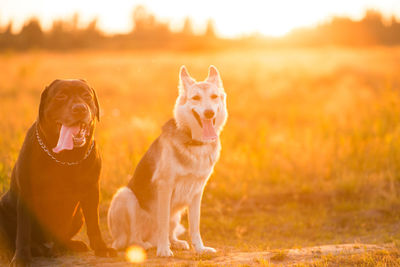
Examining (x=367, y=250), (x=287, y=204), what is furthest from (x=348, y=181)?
(x=367, y=250)

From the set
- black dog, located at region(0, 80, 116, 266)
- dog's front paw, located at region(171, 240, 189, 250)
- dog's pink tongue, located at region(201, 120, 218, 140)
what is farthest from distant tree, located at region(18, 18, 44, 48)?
dog's pink tongue, located at region(201, 120, 218, 140)

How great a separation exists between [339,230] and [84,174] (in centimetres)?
376

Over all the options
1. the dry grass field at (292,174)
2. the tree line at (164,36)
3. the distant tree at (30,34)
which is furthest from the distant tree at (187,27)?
the dry grass field at (292,174)

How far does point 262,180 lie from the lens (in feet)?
24.8

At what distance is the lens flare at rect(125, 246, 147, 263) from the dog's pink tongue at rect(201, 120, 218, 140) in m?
1.42

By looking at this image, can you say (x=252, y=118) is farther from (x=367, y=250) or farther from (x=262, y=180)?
(x=367, y=250)

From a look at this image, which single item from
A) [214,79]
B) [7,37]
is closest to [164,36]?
[7,37]

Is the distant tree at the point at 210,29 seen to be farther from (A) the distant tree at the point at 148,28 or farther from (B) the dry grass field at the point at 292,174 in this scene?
(B) the dry grass field at the point at 292,174

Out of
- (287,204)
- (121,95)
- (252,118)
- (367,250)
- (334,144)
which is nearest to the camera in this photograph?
→ (367,250)

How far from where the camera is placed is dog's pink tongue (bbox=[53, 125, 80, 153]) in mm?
3746

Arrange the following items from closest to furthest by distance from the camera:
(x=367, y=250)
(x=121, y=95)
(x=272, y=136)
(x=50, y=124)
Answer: (x=50, y=124) → (x=367, y=250) → (x=272, y=136) → (x=121, y=95)

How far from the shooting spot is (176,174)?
4.54 metres

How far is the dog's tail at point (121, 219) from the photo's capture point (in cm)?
483

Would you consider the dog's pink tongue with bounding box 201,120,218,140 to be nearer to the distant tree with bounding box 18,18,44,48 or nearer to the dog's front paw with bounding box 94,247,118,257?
the dog's front paw with bounding box 94,247,118,257
